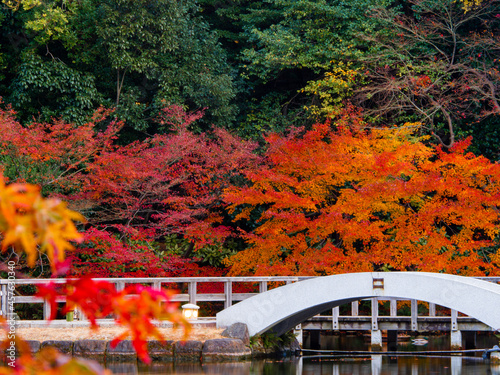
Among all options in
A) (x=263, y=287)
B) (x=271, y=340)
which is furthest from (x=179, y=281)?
(x=271, y=340)

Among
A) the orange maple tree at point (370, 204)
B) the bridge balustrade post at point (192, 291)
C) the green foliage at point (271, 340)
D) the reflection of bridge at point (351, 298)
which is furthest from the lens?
the orange maple tree at point (370, 204)

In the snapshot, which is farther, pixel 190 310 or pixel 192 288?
pixel 192 288

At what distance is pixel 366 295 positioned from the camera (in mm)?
9898

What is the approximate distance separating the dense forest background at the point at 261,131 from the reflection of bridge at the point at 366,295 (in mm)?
2580

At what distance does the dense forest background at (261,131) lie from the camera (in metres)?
13.4

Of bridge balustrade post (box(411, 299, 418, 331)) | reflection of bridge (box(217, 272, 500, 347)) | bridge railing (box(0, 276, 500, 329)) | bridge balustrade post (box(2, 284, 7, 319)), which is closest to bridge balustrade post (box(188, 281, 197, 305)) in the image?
bridge railing (box(0, 276, 500, 329))

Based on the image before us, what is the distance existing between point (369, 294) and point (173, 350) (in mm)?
3209

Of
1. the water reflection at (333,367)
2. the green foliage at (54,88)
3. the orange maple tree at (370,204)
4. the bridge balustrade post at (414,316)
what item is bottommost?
the water reflection at (333,367)

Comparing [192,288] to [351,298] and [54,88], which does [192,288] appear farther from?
[54,88]

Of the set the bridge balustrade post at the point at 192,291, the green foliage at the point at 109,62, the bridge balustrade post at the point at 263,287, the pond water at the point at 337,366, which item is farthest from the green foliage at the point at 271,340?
the green foliage at the point at 109,62

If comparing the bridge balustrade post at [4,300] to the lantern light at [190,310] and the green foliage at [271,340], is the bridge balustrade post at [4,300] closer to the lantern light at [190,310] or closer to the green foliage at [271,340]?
the lantern light at [190,310]

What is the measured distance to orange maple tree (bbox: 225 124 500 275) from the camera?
13094mm

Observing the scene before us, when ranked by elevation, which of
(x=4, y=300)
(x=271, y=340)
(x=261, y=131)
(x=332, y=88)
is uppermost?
(x=332, y=88)

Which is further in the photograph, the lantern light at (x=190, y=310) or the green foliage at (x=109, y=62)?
the green foliage at (x=109, y=62)
